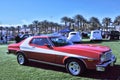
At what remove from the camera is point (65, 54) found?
9125 millimetres

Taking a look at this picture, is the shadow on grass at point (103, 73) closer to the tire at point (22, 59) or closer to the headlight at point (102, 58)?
the headlight at point (102, 58)

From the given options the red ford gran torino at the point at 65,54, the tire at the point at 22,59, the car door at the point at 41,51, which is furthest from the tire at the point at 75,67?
the tire at the point at 22,59

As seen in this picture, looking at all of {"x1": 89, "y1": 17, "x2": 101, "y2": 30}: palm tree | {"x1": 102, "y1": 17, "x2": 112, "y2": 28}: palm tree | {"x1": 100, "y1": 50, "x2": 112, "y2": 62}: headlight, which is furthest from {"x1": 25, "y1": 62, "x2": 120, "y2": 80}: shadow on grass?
{"x1": 102, "y1": 17, "x2": 112, "y2": 28}: palm tree

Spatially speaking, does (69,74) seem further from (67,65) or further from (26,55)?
(26,55)

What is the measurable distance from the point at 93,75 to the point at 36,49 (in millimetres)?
2810

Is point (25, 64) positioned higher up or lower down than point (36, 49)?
lower down

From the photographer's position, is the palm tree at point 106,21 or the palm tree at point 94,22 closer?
the palm tree at point 94,22

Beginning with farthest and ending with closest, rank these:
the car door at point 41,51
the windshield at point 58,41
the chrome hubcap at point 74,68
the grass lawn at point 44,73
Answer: the windshield at point 58,41 → the car door at point 41,51 → the chrome hubcap at point 74,68 → the grass lawn at point 44,73

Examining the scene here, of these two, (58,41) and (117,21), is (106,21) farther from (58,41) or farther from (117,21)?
(58,41)

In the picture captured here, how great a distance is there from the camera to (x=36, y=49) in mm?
10289

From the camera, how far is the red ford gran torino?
8.48 meters

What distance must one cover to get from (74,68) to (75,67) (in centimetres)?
6

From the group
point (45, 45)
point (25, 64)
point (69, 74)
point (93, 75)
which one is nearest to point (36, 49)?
point (45, 45)

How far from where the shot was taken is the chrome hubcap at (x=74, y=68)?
347 inches
